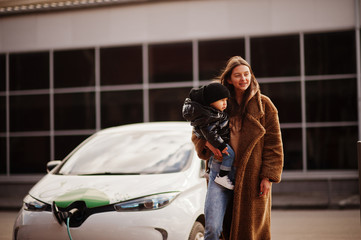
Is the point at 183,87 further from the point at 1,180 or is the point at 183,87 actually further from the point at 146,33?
the point at 1,180

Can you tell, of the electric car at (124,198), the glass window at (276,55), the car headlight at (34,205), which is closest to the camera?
the electric car at (124,198)

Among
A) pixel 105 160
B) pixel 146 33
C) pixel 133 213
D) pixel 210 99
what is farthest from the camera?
pixel 146 33

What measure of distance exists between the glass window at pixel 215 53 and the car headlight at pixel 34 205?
10.9 meters

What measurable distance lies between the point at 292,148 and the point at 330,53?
290 cm

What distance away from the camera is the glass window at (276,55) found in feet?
49.5

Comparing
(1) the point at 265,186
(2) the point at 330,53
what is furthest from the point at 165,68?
(1) the point at 265,186

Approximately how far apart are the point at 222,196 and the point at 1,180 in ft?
45.6

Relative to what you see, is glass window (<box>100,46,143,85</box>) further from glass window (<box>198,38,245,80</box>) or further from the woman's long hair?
the woman's long hair

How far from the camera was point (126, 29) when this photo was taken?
15.9m

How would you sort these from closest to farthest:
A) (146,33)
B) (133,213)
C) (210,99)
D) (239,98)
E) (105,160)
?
(210,99) → (239,98) → (133,213) → (105,160) → (146,33)

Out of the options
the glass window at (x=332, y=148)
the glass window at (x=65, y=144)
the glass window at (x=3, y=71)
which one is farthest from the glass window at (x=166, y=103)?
the glass window at (x=3, y=71)

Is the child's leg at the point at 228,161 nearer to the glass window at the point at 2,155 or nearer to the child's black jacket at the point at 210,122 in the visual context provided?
the child's black jacket at the point at 210,122

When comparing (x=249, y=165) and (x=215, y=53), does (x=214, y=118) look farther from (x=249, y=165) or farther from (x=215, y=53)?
(x=215, y=53)

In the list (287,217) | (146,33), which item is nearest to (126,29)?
(146,33)
